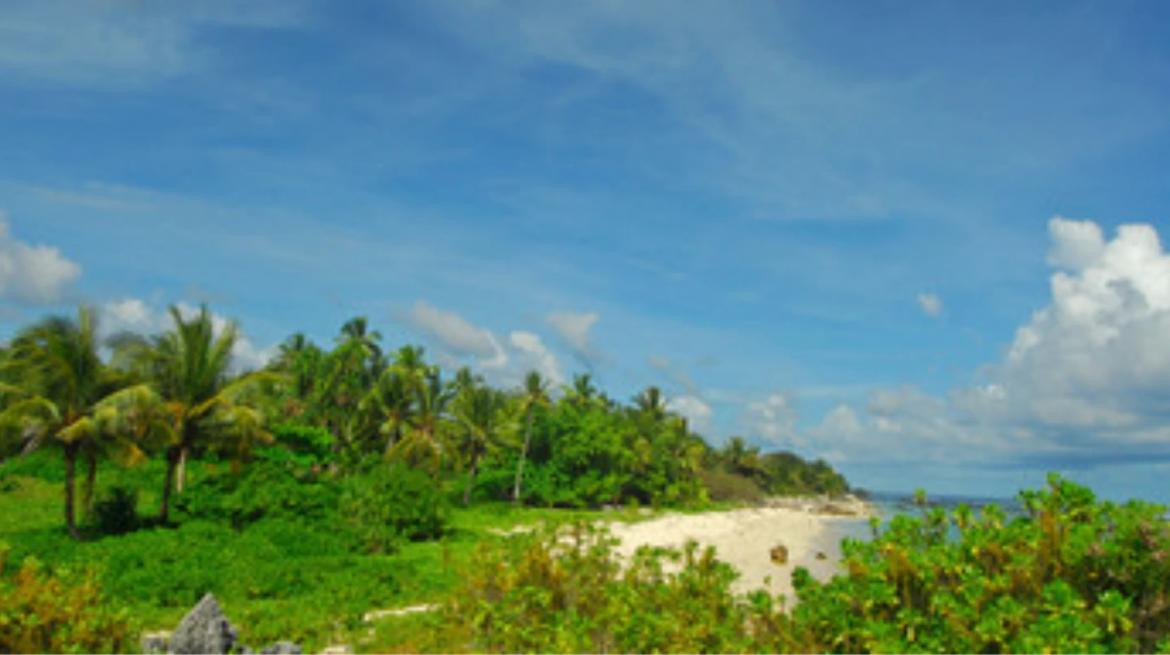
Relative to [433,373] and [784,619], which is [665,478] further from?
[784,619]

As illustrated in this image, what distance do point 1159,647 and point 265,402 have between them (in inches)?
897

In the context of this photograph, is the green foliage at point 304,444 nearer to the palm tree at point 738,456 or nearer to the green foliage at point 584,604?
the green foliage at point 584,604

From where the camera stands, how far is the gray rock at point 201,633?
7250 millimetres

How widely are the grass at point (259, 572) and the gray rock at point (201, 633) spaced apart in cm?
210

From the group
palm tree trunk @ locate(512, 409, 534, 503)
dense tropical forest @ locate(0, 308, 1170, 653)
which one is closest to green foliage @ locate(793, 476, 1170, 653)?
dense tropical forest @ locate(0, 308, 1170, 653)

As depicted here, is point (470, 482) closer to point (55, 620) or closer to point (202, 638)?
point (202, 638)

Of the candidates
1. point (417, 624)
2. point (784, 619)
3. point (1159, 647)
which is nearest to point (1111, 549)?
point (1159, 647)

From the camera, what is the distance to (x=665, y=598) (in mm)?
6363

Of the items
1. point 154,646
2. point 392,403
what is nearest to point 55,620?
point 154,646

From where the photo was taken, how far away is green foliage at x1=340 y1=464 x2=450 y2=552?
21719 mm

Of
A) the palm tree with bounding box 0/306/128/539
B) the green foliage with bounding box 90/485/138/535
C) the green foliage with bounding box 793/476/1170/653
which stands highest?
the palm tree with bounding box 0/306/128/539

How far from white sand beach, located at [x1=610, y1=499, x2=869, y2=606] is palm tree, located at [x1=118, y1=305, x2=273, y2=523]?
10917 mm

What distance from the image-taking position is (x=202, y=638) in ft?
24.2

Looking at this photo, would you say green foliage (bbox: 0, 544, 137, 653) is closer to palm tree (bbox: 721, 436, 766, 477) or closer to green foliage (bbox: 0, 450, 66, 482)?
green foliage (bbox: 0, 450, 66, 482)
